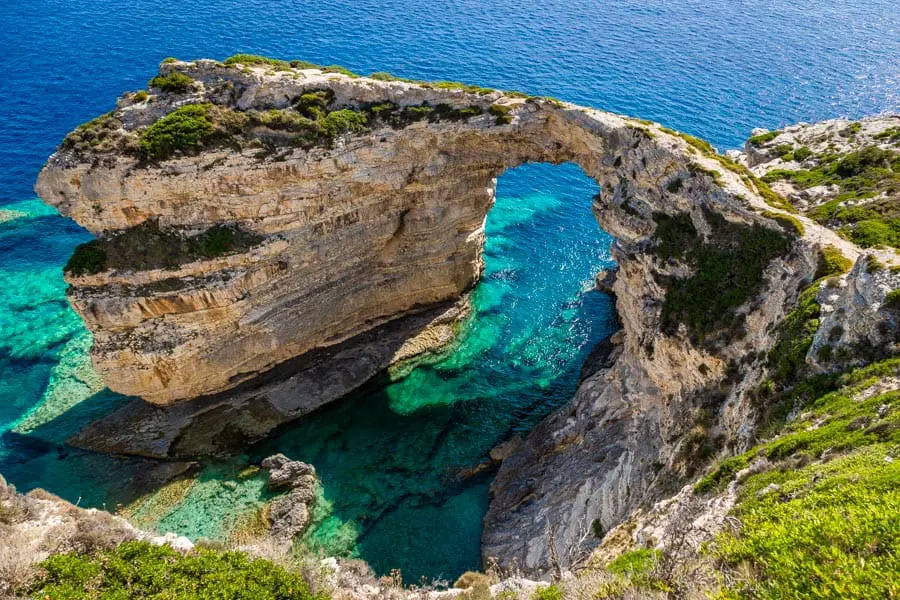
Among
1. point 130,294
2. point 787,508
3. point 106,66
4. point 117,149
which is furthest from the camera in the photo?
point 106,66

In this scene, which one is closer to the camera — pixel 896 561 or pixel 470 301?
pixel 896 561

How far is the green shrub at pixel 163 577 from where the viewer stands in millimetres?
12219

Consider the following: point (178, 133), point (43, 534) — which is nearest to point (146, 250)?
point (178, 133)

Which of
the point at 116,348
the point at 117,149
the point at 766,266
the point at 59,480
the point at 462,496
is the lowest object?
the point at 59,480

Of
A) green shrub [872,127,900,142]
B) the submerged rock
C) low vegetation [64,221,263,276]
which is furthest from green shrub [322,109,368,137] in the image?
green shrub [872,127,900,142]

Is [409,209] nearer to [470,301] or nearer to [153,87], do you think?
[470,301]

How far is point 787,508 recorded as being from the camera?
10102 mm

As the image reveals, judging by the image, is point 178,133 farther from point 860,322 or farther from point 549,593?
point 860,322

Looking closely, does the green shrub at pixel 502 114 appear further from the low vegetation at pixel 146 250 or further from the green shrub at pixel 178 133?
the low vegetation at pixel 146 250

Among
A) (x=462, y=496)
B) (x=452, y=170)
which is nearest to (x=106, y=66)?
(x=452, y=170)

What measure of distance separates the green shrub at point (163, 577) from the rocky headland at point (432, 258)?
8512 millimetres

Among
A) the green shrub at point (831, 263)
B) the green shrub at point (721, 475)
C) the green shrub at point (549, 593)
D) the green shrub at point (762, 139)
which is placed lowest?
the green shrub at point (549, 593)

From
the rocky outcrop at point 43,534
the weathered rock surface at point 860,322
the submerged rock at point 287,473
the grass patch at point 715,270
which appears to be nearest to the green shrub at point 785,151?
the grass patch at point 715,270

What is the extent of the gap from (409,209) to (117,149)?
1447cm
